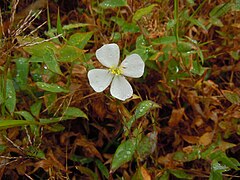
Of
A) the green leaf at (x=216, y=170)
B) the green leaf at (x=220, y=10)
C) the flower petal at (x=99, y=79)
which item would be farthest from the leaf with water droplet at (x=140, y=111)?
the green leaf at (x=220, y=10)

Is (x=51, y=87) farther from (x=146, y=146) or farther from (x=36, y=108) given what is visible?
(x=146, y=146)

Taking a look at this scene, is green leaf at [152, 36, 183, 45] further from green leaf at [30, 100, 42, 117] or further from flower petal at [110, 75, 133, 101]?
green leaf at [30, 100, 42, 117]

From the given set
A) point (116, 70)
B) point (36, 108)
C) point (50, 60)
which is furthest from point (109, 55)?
point (36, 108)

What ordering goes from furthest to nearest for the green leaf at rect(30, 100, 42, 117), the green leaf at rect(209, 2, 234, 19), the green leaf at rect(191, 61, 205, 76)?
1. the green leaf at rect(209, 2, 234, 19)
2. the green leaf at rect(191, 61, 205, 76)
3. the green leaf at rect(30, 100, 42, 117)

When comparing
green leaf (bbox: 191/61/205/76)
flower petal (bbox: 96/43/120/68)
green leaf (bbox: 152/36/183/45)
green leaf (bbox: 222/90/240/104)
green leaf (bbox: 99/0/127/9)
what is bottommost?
green leaf (bbox: 222/90/240/104)

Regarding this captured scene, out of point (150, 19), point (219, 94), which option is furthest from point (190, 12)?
point (219, 94)

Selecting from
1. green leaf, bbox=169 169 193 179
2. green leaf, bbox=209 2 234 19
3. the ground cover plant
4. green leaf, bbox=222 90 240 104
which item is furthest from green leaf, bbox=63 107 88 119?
green leaf, bbox=209 2 234 19

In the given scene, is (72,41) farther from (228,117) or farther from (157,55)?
(228,117)

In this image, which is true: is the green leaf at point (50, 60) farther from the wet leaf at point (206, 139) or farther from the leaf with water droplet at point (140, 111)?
the wet leaf at point (206, 139)
